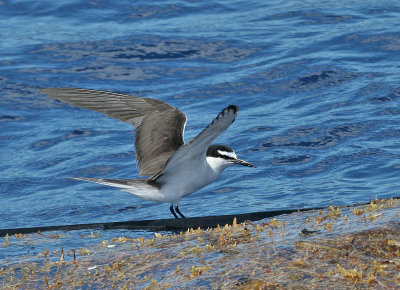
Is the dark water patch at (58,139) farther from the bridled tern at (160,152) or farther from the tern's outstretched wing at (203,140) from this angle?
the tern's outstretched wing at (203,140)

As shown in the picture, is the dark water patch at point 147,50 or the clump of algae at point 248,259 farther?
the dark water patch at point 147,50

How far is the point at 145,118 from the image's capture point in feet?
34.0

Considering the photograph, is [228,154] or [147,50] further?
[147,50]

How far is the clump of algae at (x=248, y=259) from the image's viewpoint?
5754 millimetres

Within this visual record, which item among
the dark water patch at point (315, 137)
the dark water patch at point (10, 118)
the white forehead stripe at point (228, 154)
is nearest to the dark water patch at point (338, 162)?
the dark water patch at point (315, 137)

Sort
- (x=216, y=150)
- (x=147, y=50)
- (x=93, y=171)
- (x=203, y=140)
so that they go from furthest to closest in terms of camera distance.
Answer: (x=147, y=50) → (x=93, y=171) → (x=216, y=150) → (x=203, y=140)

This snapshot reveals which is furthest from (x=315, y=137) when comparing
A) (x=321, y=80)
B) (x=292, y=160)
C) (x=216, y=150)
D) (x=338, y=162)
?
(x=216, y=150)

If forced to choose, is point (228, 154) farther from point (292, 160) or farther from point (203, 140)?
point (292, 160)

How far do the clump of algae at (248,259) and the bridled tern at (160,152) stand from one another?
1.59 m

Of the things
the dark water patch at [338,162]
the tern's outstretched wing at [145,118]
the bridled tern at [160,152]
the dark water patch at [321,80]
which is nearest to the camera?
the bridled tern at [160,152]

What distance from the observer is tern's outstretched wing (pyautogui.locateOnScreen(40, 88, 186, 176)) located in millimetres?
10039

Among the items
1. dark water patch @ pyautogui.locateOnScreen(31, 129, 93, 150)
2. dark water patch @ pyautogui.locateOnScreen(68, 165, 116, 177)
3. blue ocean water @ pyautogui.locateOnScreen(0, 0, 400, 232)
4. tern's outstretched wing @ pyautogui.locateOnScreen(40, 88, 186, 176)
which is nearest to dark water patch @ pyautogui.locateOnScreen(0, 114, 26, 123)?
blue ocean water @ pyautogui.locateOnScreen(0, 0, 400, 232)

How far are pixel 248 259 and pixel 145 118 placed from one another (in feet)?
14.9

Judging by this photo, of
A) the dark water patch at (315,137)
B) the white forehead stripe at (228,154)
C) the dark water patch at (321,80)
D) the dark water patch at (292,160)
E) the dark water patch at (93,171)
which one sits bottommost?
the dark water patch at (93,171)
